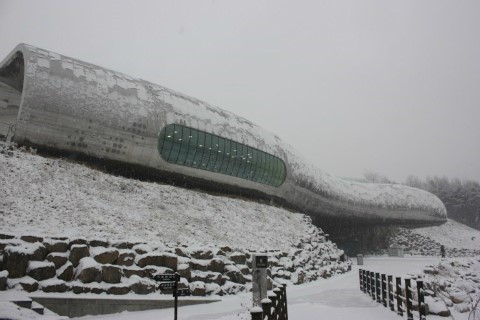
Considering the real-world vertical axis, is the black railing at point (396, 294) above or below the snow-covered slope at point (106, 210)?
below

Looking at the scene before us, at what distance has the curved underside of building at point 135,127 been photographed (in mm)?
18047

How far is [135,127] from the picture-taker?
2123 centimetres

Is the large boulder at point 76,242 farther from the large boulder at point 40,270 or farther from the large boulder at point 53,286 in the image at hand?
the large boulder at point 53,286

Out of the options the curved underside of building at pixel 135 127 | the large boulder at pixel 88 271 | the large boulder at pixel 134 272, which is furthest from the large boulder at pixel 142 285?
the curved underside of building at pixel 135 127

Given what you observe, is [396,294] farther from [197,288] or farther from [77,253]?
[77,253]

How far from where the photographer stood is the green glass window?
916 inches

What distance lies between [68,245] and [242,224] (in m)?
11.3

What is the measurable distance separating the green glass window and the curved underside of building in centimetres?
7

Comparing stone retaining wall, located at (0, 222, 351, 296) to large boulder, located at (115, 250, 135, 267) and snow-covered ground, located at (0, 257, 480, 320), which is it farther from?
snow-covered ground, located at (0, 257, 480, 320)

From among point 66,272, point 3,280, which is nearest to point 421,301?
point 66,272

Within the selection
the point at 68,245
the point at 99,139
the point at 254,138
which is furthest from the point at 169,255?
the point at 254,138

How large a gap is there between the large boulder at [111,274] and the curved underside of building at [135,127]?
9.93 m

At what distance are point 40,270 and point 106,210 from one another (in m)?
4.56

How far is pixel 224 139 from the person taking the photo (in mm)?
26656
